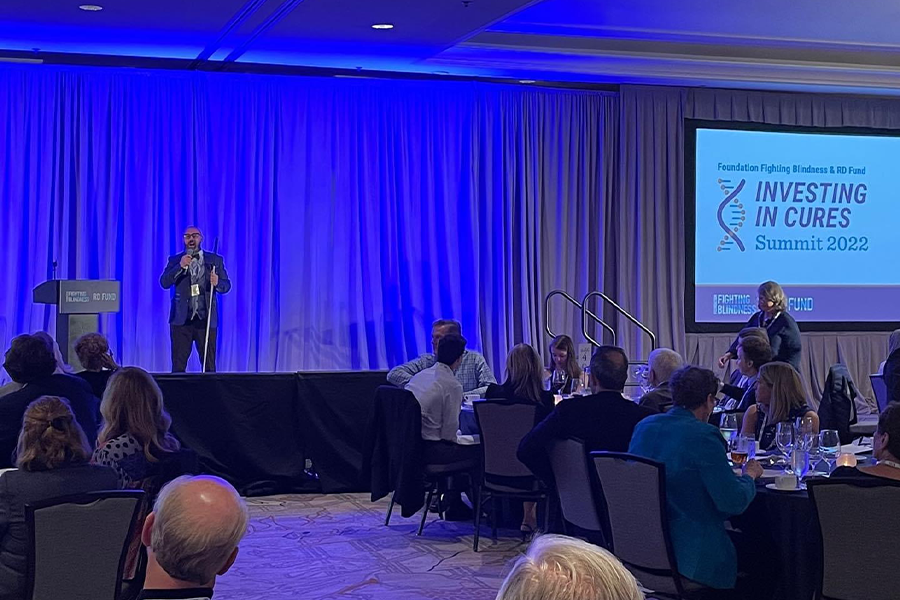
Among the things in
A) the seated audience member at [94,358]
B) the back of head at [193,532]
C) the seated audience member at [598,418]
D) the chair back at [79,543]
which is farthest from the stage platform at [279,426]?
the back of head at [193,532]

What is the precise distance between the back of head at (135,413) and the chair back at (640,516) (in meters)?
1.74

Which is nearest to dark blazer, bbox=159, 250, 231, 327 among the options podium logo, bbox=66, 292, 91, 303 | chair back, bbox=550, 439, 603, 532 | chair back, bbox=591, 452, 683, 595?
podium logo, bbox=66, 292, 91, 303

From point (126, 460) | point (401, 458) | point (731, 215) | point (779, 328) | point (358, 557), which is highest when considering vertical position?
point (731, 215)

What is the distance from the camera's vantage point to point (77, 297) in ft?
28.5

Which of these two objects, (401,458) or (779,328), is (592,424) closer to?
(401,458)

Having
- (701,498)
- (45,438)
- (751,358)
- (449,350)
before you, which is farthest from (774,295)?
(45,438)

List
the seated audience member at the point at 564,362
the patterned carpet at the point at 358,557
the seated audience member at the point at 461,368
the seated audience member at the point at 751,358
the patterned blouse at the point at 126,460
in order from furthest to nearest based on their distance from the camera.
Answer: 1. the seated audience member at the point at 461,368
2. the seated audience member at the point at 564,362
3. the seated audience member at the point at 751,358
4. the patterned carpet at the point at 358,557
5. the patterned blouse at the point at 126,460

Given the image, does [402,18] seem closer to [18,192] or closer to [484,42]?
[484,42]

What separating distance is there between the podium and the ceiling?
1.95 meters

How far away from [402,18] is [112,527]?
17.2ft

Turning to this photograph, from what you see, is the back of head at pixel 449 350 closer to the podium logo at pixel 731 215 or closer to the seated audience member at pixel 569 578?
the seated audience member at pixel 569 578

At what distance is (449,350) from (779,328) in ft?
10.1

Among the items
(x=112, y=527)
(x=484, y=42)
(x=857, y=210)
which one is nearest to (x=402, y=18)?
(x=484, y=42)

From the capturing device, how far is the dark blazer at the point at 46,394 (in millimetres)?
5238
